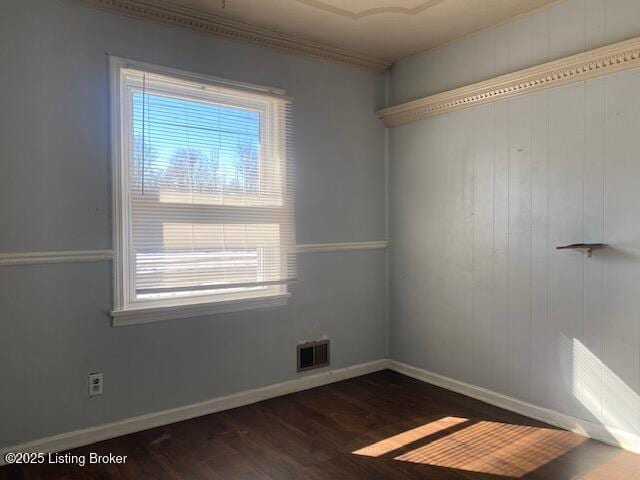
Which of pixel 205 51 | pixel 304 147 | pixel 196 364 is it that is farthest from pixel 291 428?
pixel 205 51

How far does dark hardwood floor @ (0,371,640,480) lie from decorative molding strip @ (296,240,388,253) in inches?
40.1

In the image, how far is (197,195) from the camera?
9.51ft

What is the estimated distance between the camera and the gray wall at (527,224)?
8.17 ft

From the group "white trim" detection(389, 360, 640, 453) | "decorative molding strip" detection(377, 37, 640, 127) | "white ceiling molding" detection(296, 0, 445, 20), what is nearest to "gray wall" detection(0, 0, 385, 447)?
"white ceiling molding" detection(296, 0, 445, 20)

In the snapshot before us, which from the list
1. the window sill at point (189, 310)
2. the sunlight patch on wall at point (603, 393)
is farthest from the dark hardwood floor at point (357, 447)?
the window sill at point (189, 310)

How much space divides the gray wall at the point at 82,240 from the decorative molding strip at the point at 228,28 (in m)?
0.05

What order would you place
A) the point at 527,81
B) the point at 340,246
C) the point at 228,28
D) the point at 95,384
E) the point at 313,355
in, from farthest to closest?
the point at 340,246, the point at 313,355, the point at 228,28, the point at 527,81, the point at 95,384

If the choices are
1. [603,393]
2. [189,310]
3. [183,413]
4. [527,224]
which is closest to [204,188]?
[189,310]

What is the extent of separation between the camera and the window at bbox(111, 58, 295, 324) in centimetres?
268

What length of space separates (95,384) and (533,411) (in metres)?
2.50

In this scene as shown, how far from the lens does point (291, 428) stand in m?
2.74

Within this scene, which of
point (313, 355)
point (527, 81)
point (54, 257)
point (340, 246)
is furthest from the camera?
point (340, 246)

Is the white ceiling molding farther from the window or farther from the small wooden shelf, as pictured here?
A: the small wooden shelf

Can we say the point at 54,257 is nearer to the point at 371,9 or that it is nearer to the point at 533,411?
the point at 371,9
